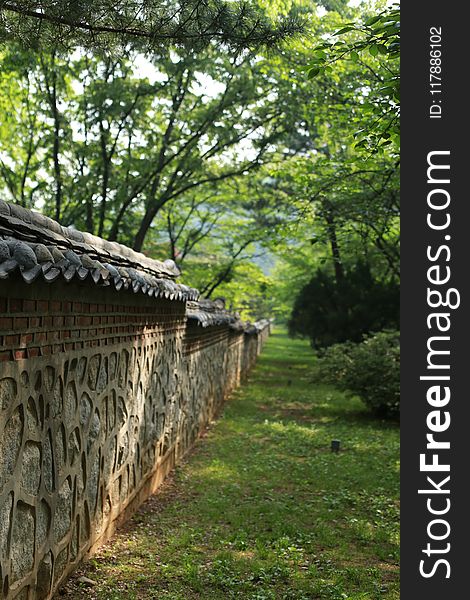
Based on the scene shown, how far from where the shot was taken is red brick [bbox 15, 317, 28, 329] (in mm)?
3099

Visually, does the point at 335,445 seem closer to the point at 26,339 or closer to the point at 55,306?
the point at 55,306

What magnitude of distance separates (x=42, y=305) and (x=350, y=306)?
16.9m

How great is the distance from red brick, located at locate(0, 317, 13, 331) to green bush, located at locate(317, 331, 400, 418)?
10.9m

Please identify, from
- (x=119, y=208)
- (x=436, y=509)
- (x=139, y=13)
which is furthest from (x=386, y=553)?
(x=119, y=208)

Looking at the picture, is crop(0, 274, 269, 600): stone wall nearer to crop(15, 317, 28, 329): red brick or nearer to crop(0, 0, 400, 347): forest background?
crop(15, 317, 28, 329): red brick

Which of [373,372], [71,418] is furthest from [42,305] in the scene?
[373,372]

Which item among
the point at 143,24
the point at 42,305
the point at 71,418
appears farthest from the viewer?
the point at 143,24

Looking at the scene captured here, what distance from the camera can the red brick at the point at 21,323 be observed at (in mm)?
3099

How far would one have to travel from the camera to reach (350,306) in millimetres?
19688

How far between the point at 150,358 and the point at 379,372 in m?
7.81

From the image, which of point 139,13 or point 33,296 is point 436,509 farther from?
point 139,13

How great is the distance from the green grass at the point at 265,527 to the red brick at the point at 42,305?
186 cm

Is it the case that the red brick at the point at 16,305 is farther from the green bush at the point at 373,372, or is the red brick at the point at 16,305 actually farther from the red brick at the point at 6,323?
the green bush at the point at 373,372

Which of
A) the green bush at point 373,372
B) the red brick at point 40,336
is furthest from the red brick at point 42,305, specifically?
the green bush at point 373,372
